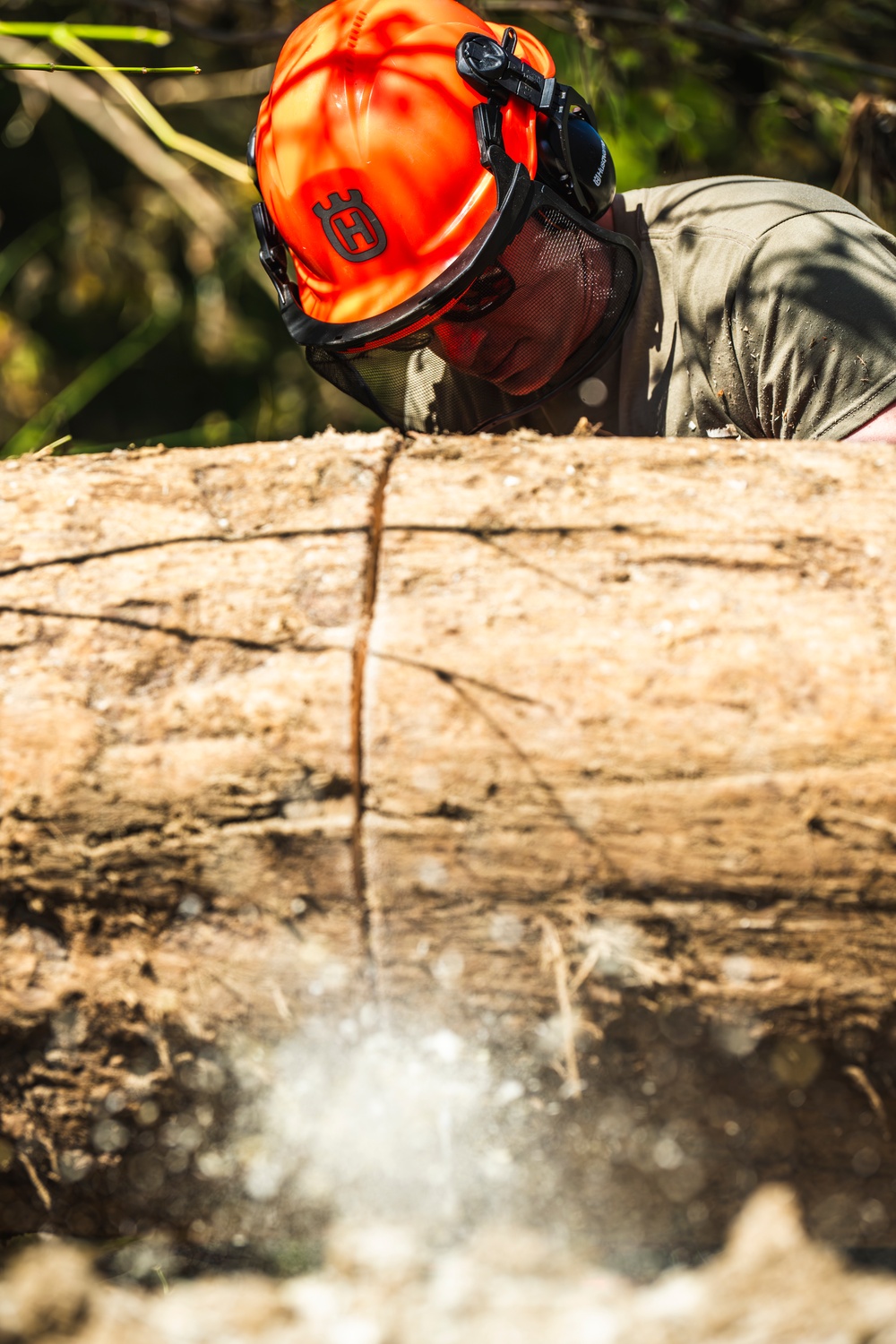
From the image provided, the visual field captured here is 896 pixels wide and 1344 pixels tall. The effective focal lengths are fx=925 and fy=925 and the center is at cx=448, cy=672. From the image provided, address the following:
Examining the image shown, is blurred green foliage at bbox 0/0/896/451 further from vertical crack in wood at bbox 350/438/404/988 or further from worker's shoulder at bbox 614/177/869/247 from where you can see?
vertical crack in wood at bbox 350/438/404/988

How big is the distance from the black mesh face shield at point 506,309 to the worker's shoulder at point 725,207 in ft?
0.65

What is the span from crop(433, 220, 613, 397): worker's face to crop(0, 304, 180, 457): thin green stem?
2.90 feet

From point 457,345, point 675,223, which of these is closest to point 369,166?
point 457,345

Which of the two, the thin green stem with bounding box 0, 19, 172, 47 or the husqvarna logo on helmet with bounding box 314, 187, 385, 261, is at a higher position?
the thin green stem with bounding box 0, 19, 172, 47

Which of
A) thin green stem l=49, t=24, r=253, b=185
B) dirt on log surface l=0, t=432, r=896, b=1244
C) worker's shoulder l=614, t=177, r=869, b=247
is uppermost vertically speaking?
worker's shoulder l=614, t=177, r=869, b=247

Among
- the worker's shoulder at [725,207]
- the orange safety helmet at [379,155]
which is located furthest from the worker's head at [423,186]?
the worker's shoulder at [725,207]

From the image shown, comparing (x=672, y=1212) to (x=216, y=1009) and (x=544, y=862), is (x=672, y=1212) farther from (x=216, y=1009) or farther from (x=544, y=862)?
(x=216, y=1009)

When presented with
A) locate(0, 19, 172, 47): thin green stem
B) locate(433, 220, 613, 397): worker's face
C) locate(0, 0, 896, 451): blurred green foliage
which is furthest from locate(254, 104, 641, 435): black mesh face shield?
locate(0, 0, 896, 451): blurred green foliage

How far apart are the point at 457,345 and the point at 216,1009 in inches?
53.2

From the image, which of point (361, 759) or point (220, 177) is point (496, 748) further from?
point (220, 177)

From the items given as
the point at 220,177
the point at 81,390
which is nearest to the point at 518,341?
the point at 81,390

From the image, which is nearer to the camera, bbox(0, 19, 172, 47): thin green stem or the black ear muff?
the black ear muff

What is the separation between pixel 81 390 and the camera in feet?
11.9

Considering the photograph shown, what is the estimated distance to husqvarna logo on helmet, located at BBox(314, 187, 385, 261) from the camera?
1663 millimetres
